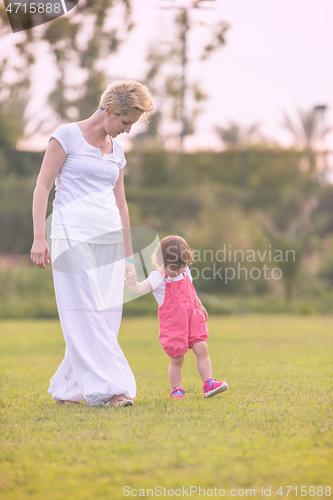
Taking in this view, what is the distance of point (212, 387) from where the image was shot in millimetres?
3998

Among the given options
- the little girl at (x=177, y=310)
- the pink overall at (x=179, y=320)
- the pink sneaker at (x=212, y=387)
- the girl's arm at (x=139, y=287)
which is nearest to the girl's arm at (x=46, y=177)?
the girl's arm at (x=139, y=287)

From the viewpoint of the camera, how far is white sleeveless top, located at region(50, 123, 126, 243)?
3830 millimetres

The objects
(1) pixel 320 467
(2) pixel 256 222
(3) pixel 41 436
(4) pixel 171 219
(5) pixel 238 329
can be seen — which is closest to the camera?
(1) pixel 320 467

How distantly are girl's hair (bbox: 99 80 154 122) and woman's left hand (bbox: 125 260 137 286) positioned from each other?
3.57ft

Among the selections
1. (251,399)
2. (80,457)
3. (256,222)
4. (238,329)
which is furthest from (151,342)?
(256,222)

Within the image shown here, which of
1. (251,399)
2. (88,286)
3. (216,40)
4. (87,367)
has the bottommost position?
(251,399)

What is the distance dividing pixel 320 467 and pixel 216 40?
52.4 feet

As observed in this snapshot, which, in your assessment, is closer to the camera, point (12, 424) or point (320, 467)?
point (320, 467)

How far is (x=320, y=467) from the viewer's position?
2369 mm

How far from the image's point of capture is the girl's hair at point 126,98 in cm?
375

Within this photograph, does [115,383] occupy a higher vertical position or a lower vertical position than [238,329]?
higher

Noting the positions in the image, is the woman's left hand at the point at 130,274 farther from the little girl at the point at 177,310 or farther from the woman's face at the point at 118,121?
the woman's face at the point at 118,121

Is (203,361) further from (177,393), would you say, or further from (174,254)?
(174,254)

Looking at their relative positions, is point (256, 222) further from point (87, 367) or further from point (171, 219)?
point (87, 367)
